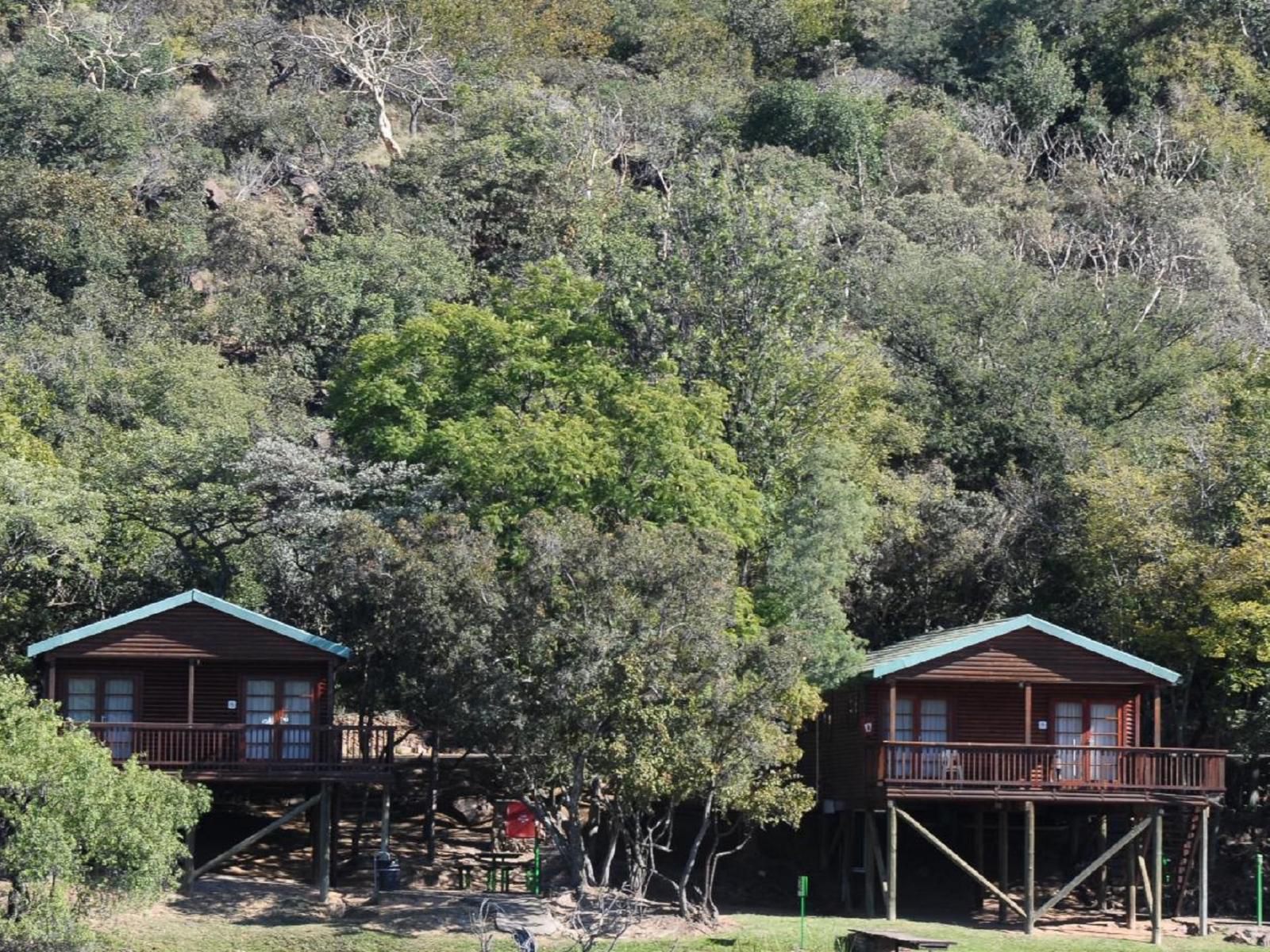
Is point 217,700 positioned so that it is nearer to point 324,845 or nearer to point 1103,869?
point 324,845

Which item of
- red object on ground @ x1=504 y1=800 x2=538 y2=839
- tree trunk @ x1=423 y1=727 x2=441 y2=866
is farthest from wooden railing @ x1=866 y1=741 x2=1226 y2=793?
tree trunk @ x1=423 y1=727 x2=441 y2=866

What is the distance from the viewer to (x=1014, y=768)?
3872cm

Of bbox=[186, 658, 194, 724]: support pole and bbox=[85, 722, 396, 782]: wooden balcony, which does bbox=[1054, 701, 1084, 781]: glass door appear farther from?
bbox=[186, 658, 194, 724]: support pole

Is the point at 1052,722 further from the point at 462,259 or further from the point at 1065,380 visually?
the point at 462,259

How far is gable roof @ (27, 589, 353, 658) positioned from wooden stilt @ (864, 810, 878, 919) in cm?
1030

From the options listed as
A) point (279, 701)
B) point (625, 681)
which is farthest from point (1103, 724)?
point (279, 701)

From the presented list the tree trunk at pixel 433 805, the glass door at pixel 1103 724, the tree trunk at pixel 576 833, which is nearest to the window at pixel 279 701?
the tree trunk at pixel 433 805

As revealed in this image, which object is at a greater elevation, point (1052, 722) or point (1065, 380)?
point (1065, 380)

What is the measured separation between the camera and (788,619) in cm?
3969

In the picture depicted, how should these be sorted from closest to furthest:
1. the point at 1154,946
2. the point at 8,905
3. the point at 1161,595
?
1. the point at 8,905
2. the point at 1154,946
3. the point at 1161,595

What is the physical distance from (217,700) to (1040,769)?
50.1 feet

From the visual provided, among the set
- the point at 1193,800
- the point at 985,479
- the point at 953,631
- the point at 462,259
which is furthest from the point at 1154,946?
the point at 462,259

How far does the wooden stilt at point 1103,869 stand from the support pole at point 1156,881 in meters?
0.96

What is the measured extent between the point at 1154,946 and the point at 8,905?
63.9ft
